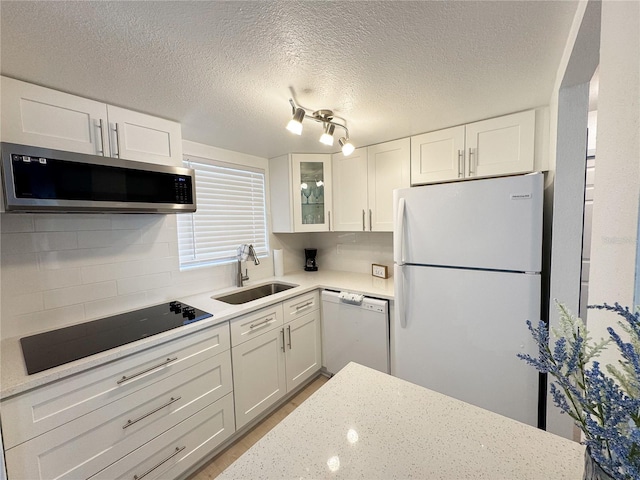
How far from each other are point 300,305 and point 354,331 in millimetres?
505

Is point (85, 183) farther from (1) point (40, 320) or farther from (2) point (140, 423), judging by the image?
(2) point (140, 423)

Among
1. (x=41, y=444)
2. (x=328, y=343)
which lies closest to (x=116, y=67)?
(x=41, y=444)

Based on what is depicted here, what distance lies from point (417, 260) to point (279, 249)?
1613mm

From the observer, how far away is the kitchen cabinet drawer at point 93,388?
3.29 feet

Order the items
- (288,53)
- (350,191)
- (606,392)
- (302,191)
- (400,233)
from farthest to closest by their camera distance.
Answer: (302,191)
(350,191)
(400,233)
(288,53)
(606,392)

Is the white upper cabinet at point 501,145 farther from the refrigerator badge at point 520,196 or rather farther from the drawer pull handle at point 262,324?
the drawer pull handle at point 262,324

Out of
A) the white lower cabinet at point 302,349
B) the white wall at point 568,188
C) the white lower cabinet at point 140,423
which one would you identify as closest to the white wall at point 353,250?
the white lower cabinet at point 302,349

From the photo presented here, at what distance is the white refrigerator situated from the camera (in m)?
1.45

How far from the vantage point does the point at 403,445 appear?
2.30 feet

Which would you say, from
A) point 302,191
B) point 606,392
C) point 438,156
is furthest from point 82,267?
point 438,156

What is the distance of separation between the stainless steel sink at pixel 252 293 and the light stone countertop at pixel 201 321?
4cm

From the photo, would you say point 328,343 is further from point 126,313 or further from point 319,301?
point 126,313

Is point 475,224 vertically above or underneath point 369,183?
underneath

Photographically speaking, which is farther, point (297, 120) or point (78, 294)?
point (78, 294)
